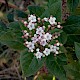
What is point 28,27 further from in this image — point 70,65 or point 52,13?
point 70,65

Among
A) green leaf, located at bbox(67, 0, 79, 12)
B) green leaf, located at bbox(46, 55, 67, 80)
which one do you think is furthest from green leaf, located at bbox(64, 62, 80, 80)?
green leaf, located at bbox(67, 0, 79, 12)

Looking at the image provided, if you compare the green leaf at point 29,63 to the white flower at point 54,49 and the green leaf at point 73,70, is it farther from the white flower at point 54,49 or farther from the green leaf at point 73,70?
the green leaf at point 73,70

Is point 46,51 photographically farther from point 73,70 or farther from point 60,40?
point 73,70

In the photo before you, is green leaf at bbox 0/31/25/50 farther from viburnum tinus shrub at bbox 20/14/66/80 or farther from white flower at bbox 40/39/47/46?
white flower at bbox 40/39/47/46

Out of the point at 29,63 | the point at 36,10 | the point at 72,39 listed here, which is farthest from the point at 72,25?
the point at 29,63

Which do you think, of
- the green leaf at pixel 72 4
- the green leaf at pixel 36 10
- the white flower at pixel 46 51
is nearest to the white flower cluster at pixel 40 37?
the white flower at pixel 46 51

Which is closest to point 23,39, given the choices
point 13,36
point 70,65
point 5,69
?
point 13,36
